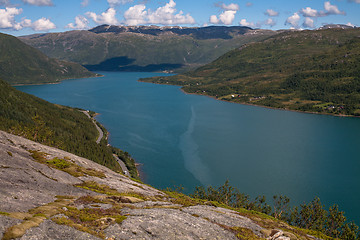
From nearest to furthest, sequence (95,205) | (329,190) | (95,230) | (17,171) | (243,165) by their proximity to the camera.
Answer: (95,230) → (95,205) → (17,171) → (329,190) → (243,165)

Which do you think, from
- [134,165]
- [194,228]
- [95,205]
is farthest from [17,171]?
[134,165]

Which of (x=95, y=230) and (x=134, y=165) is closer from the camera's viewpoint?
(x=95, y=230)

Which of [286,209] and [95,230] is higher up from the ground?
[95,230]

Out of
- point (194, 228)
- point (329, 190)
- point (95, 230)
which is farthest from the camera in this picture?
point (329, 190)

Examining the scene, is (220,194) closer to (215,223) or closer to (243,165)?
(243,165)

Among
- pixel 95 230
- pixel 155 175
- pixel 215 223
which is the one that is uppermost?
pixel 95 230

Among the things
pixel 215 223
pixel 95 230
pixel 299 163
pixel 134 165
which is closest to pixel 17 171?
pixel 95 230
